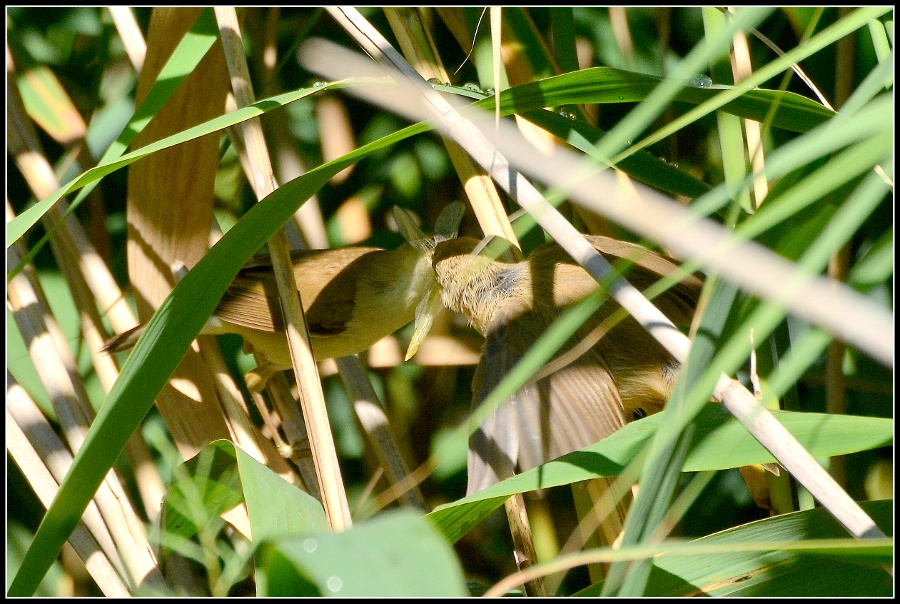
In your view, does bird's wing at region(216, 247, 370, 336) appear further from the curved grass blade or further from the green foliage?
the curved grass blade

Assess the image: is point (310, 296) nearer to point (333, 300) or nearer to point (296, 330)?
point (333, 300)

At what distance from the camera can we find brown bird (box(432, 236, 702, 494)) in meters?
1.19

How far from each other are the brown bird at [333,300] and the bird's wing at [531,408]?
469 mm

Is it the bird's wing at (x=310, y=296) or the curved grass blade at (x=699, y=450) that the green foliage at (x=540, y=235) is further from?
the bird's wing at (x=310, y=296)

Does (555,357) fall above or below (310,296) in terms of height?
below

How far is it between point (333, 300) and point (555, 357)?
0.76 m

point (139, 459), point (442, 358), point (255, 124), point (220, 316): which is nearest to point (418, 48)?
point (255, 124)

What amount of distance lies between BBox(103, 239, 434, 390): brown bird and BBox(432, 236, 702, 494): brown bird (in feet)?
0.96

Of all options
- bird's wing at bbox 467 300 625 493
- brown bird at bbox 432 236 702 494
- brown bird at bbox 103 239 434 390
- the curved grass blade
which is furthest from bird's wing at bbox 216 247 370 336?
the curved grass blade

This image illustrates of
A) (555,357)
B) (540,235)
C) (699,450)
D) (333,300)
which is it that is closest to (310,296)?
(333,300)

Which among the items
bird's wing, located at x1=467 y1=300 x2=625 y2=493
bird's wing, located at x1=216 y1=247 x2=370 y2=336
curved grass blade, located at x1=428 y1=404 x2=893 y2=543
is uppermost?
bird's wing, located at x1=216 y1=247 x2=370 y2=336

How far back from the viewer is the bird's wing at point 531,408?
1135mm

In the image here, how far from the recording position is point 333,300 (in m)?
1.90

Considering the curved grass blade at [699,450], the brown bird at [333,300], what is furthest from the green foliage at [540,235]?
the brown bird at [333,300]
